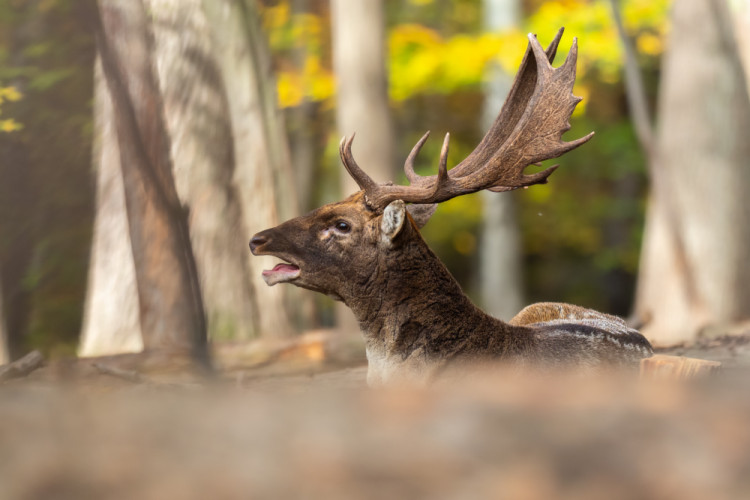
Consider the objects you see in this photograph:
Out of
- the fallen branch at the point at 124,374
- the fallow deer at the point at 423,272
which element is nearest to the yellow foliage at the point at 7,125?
the fallen branch at the point at 124,374

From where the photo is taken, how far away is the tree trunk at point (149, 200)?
6289mm

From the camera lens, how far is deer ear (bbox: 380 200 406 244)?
4.79 m

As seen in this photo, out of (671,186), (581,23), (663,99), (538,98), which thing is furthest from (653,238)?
(538,98)

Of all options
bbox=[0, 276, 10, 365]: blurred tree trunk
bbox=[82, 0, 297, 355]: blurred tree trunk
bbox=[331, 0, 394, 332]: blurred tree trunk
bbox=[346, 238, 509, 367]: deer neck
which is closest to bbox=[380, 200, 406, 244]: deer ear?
bbox=[346, 238, 509, 367]: deer neck

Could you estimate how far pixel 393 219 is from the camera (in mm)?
4812

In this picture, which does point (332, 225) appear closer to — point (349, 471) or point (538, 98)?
point (538, 98)

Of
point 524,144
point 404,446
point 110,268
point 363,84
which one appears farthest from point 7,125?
point 404,446

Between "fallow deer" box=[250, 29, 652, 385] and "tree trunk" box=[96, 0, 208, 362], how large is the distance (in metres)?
1.52

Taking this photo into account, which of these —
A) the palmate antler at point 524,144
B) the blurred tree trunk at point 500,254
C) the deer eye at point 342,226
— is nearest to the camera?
the deer eye at point 342,226

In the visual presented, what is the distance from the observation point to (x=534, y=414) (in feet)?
8.82

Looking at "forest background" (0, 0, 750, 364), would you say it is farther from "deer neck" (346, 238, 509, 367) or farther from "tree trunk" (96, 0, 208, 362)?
"deer neck" (346, 238, 509, 367)

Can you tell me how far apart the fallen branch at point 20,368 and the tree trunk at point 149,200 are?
101 cm

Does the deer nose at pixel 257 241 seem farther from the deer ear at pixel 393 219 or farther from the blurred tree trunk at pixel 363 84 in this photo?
the blurred tree trunk at pixel 363 84

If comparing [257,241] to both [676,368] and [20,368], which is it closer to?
[20,368]
